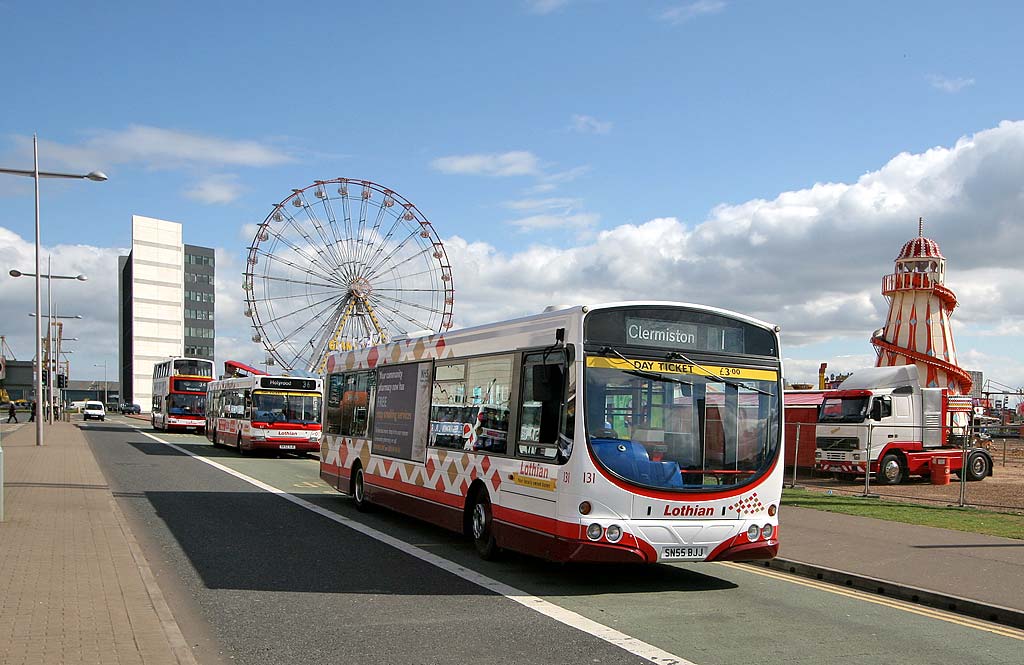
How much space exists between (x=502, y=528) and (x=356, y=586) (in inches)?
71.9

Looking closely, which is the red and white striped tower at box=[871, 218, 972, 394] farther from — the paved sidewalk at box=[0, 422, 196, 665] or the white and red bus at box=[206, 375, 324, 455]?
the paved sidewalk at box=[0, 422, 196, 665]

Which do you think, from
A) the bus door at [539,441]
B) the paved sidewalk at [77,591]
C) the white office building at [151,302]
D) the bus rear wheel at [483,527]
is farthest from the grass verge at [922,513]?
the white office building at [151,302]

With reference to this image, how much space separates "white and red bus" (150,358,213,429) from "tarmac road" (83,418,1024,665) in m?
38.6

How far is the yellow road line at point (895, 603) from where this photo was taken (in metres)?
8.49

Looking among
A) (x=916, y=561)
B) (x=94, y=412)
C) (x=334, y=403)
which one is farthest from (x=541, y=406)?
(x=94, y=412)

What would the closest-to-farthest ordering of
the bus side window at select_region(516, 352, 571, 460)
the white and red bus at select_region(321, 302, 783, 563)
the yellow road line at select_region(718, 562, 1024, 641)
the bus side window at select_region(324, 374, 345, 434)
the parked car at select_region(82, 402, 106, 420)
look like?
the yellow road line at select_region(718, 562, 1024, 641) < the white and red bus at select_region(321, 302, 783, 563) < the bus side window at select_region(516, 352, 571, 460) < the bus side window at select_region(324, 374, 345, 434) < the parked car at select_region(82, 402, 106, 420)

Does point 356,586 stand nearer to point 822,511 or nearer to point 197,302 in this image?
point 822,511

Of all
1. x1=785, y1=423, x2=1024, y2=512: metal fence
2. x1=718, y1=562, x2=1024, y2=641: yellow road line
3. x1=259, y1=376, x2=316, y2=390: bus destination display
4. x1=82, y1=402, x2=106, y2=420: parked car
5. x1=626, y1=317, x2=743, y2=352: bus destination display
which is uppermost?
x1=626, y1=317, x2=743, y2=352: bus destination display

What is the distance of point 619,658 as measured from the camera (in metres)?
7.02

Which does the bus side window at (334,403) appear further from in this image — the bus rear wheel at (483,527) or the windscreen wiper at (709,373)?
the windscreen wiper at (709,373)

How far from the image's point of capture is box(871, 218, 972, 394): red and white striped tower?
189 feet

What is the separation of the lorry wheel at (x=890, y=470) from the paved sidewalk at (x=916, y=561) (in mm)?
13671

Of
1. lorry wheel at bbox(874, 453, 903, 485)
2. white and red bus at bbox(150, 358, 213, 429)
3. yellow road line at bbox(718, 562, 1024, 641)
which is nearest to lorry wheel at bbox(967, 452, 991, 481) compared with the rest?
lorry wheel at bbox(874, 453, 903, 485)

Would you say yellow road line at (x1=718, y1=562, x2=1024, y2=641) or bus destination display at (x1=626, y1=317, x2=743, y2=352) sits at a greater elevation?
bus destination display at (x1=626, y1=317, x2=743, y2=352)
